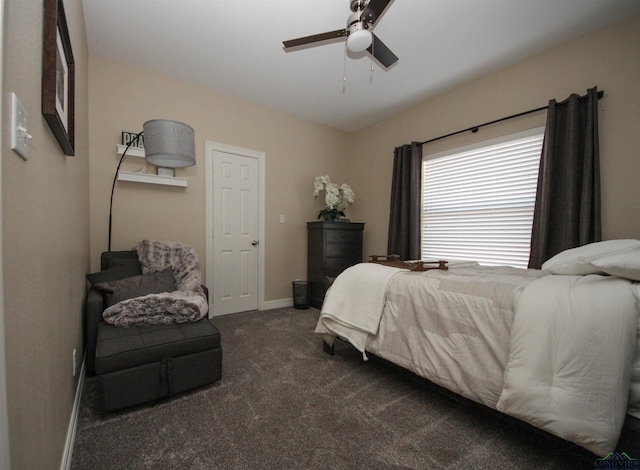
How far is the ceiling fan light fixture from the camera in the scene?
157 cm

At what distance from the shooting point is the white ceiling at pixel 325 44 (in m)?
2.08

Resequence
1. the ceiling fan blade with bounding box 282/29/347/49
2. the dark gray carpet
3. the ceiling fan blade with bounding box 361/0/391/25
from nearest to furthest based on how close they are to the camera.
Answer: the dark gray carpet → the ceiling fan blade with bounding box 361/0/391/25 → the ceiling fan blade with bounding box 282/29/347/49

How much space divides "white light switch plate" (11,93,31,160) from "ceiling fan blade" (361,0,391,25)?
1.66 metres

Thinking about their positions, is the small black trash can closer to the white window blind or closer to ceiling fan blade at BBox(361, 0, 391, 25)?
the white window blind

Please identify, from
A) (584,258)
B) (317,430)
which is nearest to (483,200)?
(584,258)

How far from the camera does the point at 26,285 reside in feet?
2.41

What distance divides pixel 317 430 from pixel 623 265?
5.11 ft

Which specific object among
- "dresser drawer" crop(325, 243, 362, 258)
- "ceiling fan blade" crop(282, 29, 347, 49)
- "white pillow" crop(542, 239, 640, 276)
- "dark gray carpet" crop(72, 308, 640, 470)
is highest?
"ceiling fan blade" crop(282, 29, 347, 49)

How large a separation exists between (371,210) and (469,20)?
252 cm

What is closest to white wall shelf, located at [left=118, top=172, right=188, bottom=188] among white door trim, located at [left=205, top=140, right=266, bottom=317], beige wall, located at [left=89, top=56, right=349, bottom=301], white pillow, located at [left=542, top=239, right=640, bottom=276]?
beige wall, located at [left=89, top=56, right=349, bottom=301]

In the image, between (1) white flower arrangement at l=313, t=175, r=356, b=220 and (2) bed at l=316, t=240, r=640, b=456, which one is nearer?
(2) bed at l=316, t=240, r=640, b=456

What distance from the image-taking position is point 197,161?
3.23 metres

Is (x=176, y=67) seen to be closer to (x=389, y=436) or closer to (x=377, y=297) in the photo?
(x=377, y=297)

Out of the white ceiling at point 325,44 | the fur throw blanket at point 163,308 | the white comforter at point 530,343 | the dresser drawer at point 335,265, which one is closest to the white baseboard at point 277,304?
the dresser drawer at point 335,265
